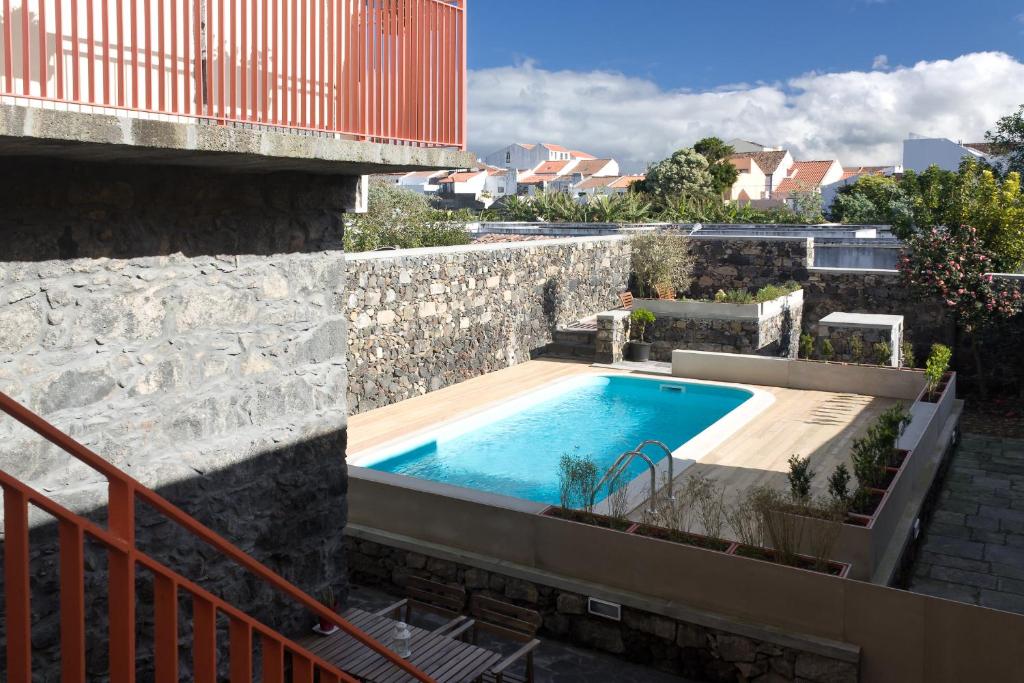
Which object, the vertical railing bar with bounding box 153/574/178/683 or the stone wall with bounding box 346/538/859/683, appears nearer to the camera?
the vertical railing bar with bounding box 153/574/178/683

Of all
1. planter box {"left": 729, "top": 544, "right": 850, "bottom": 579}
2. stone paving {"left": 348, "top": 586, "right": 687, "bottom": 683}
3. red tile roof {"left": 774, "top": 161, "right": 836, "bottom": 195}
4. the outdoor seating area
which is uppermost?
red tile roof {"left": 774, "top": 161, "right": 836, "bottom": 195}

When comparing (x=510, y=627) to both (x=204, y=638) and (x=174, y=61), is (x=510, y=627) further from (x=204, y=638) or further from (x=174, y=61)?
(x=174, y=61)

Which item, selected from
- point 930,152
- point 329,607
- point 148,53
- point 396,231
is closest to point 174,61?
point 148,53

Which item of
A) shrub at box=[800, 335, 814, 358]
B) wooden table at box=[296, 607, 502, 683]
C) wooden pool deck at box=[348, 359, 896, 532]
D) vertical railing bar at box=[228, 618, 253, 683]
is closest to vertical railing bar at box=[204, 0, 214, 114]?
vertical railing bar at box=[228, 618, 253, 683]

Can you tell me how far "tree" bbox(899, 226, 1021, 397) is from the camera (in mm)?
16703

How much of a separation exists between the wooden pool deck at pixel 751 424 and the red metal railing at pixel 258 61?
6.09 metres

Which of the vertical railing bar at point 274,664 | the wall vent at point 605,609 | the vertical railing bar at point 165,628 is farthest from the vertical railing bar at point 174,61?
the wall vent at point 605,609

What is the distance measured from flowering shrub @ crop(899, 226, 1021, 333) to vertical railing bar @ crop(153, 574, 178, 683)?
1613 cm

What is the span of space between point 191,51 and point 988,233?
16.3 metres

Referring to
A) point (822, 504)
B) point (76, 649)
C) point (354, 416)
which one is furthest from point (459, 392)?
point (76, 649)

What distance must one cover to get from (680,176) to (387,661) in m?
42.8

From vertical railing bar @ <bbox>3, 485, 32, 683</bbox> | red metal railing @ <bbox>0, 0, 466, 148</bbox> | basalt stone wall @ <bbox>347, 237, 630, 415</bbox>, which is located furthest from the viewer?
basalt stone wall @ <bbox>347, 237, 630, 415</bbox>

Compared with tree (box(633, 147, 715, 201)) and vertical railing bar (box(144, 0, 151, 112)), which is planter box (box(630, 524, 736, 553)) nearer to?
vertical railing bar (box(144, 0, 151, 112))

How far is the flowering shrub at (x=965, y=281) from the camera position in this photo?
16.7 meters
